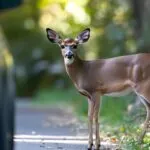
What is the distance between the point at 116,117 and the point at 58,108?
6386 mm

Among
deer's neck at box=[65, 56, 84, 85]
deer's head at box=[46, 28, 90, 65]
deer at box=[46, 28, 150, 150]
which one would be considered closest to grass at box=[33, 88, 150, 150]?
deer at box=[46, 28, 150, 150]

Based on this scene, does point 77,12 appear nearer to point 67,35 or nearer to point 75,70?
point 67,35

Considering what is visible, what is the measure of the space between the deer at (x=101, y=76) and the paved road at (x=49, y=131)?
0.71 meters

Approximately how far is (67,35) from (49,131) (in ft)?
39.4

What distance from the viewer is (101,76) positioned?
10523 millimetres

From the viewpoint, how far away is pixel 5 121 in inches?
242

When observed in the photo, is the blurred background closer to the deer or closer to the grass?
the grass

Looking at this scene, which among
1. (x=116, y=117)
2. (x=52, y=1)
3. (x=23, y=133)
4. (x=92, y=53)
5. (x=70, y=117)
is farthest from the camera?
(x=52, y=1)

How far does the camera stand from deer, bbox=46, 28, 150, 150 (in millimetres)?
10227

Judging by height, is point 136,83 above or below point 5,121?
below

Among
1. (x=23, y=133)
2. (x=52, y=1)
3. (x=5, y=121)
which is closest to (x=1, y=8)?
(x=5, y=121)

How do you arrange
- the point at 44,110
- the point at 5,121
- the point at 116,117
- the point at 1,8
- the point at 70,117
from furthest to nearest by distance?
the point at 44,110 < the point at 70,117 < the point at 116,117 < the point at 1,8 < the point at 5,121

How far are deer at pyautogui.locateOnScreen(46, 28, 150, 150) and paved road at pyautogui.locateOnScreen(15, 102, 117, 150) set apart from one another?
0.71 metres

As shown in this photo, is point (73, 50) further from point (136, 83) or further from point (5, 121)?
point (5, 121)
